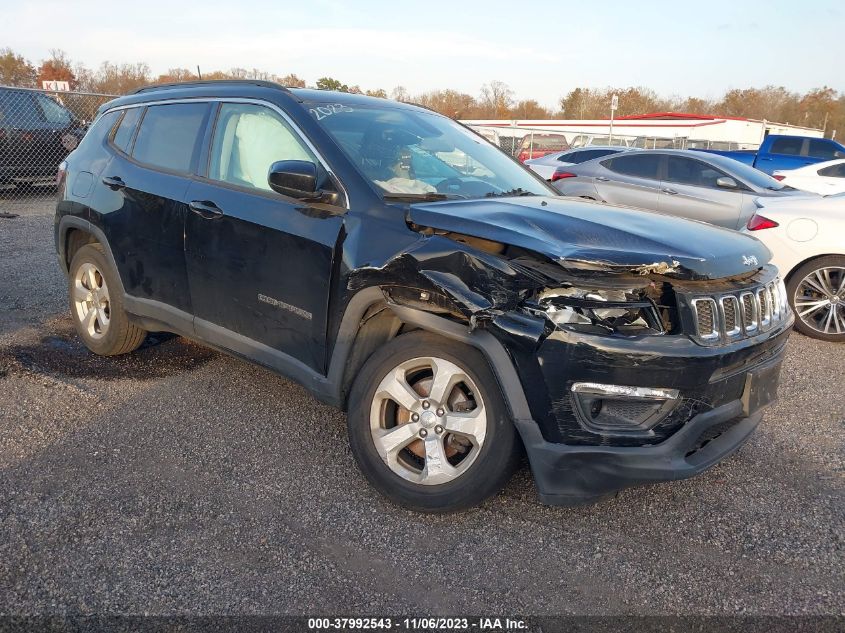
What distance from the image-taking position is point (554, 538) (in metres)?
2.94

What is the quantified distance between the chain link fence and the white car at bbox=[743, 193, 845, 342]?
35.0 ft

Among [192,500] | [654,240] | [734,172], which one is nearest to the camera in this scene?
[654,240]

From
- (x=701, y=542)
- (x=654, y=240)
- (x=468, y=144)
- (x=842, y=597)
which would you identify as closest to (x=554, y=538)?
(x=701, y=542)

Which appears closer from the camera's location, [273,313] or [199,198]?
[273,313]

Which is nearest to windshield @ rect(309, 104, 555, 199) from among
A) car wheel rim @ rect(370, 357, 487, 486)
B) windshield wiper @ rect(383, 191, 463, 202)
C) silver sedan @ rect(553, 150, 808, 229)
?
windshield wiper @ rect(383, 191, 463, 202)

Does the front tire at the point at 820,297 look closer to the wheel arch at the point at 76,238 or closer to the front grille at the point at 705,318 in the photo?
the front grille at the point at 705,318

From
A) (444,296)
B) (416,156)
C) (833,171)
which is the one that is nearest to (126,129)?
(416,156)

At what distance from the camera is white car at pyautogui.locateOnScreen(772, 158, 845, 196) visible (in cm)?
1243

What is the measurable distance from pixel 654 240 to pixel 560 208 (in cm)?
60

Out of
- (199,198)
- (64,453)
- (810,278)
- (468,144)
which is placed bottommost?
(64,453)

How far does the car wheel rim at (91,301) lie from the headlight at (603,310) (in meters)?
3.45

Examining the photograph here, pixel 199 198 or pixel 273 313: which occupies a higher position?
→ pixel 199 198

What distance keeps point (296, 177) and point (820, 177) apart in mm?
12729

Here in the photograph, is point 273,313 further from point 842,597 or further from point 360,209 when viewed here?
point 842,597
